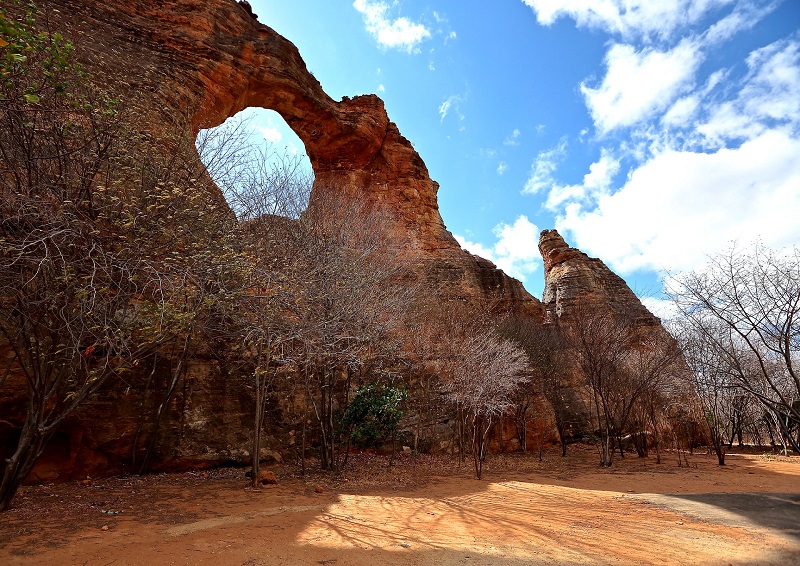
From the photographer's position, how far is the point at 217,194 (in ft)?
32.2

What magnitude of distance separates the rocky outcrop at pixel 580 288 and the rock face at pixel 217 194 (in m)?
0.12

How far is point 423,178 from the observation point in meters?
28.0

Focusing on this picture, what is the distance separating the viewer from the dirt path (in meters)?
4.71

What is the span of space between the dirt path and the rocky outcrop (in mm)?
21019

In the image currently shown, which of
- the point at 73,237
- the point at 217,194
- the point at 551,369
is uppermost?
the point at 217,194

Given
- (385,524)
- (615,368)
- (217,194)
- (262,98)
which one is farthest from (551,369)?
(262,98)

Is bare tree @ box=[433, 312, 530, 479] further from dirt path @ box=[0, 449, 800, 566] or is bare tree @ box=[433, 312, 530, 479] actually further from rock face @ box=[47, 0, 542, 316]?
rock face @ box=[47, 0, 542, 316]

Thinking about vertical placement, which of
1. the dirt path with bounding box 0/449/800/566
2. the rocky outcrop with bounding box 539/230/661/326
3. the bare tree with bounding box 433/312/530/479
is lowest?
the dirt path with bounding box 0/449/800/566

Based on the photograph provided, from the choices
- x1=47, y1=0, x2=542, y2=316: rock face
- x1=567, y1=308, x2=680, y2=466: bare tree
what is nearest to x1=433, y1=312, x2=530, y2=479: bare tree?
x1=567, y1=308, x2=680, y2=466: bare tree

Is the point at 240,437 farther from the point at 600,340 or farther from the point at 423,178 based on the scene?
the point at 423,178

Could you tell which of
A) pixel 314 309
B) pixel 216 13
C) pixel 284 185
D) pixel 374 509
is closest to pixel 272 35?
pixel 216 13

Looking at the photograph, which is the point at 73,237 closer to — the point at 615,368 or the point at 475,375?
the point at 475,375

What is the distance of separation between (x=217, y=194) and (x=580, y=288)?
98.2 ft

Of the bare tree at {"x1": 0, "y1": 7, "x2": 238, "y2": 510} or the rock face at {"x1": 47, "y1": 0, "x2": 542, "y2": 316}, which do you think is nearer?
→ the bare tree at {"x1": 0, "y1": 7, "x2": 238, "y2": 510}
